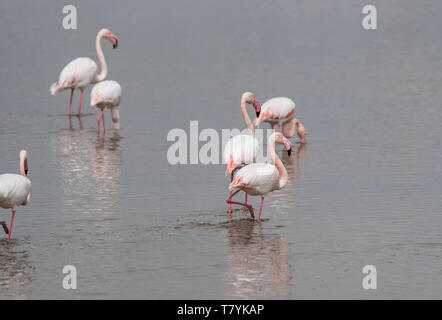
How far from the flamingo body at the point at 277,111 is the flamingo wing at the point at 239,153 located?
4767 mm

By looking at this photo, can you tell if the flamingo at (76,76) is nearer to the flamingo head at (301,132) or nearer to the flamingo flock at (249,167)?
the flamingo flock at (249,167)

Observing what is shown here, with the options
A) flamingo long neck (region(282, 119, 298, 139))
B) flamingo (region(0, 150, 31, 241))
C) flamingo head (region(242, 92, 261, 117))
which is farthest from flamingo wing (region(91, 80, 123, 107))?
flamingo (region(0, 150, 31, 241))

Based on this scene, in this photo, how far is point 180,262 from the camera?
32.6ft

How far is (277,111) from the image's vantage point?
17891 millimetres

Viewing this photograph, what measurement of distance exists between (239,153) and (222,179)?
5.03ft

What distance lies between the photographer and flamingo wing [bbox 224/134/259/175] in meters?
12.8

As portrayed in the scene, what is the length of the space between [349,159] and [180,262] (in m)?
6.17

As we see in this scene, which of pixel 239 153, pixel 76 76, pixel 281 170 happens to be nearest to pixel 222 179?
pixel 239 153

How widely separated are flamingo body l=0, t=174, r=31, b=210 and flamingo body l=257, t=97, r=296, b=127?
291 inches

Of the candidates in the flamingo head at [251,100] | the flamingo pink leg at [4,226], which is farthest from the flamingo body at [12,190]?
the flamingo head at [251,100]
